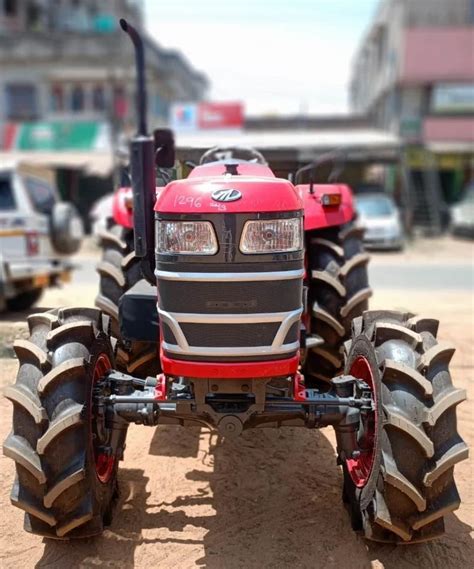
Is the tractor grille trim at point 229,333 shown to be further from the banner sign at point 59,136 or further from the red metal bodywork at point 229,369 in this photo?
the banner sign at point 59,136

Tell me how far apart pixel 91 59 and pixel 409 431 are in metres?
24.8

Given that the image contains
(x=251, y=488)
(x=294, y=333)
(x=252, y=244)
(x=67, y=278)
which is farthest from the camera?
(x=67, y=278)

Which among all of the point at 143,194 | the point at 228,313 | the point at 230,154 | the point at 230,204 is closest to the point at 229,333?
the point at 228,313

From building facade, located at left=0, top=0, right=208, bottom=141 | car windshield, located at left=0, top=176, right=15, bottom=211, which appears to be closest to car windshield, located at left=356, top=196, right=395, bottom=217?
building facade, located at left=0, top=0, right=208, bottom=141

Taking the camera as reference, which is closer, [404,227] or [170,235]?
[170,235]

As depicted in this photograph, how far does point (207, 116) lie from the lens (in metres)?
26.1

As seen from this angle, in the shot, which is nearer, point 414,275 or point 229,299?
point 229,299

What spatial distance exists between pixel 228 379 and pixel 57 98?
2490 cm

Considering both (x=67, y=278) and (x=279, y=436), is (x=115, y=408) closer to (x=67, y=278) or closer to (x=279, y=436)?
(x=279, y=436)

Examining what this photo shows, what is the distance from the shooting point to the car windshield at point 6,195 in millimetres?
8484

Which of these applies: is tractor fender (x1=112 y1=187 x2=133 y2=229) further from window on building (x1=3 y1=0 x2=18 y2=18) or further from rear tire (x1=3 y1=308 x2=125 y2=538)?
window on building (x1=3 y1=0 x2=18 y2=18)

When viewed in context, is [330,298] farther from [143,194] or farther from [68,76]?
[68,76]

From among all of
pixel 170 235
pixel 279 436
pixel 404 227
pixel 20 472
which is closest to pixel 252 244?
pixel 170 235

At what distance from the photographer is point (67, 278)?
9.55 m
